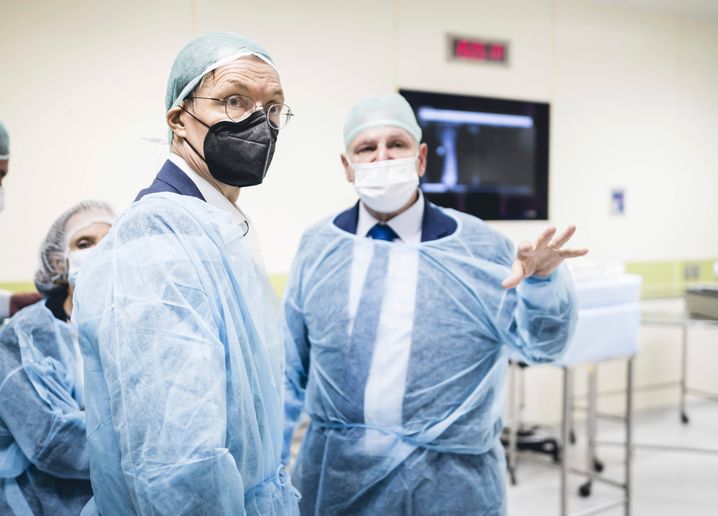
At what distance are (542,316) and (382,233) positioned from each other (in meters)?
0.45

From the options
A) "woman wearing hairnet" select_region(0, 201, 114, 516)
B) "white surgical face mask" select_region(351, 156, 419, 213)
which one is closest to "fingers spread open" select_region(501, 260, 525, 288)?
"white surgical face mask" select_region(351, 156, 419, 213)

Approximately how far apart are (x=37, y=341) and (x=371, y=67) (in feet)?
7.73

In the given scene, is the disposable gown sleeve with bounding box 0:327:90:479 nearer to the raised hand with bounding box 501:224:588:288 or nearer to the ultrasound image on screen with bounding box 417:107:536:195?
the raised hand with bounding box 501:224:588:288

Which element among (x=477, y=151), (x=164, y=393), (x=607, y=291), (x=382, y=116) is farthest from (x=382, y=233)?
(x=477, y=151)

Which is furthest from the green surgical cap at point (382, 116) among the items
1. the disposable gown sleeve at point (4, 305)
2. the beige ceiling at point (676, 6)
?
the beige ceiling at point (676, 6)

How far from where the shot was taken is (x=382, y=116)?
1.65 metres

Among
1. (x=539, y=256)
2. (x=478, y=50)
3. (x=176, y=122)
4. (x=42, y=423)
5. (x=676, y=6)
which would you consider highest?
(x=676, y=6)

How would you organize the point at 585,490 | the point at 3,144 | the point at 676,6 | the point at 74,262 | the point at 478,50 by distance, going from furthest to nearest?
1. the point at 676,6
2. the point at 478,50
3. the point at 585,490
4. the point at 3,144
5. the point at 74,262

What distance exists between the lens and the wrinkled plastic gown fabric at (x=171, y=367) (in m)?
0.80

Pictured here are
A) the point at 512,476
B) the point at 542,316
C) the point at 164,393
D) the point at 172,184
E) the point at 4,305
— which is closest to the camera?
the point at 164,393

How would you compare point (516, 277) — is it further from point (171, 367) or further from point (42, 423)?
point (42, 423)

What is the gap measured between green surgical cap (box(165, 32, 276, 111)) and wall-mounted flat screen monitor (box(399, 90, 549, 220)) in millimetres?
2485

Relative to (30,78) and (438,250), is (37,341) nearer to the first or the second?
(438,250)

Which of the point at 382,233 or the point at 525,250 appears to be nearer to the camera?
the point at 525,250
